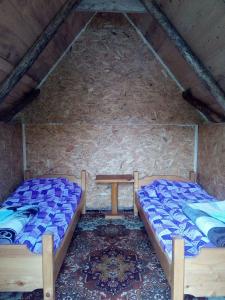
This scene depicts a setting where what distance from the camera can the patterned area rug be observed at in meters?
2.02

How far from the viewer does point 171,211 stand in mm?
2600

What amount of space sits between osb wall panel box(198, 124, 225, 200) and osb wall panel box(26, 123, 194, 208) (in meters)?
0.23

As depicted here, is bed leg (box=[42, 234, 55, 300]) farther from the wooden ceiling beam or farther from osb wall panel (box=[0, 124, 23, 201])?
osb wall panel (box=[0, 124, 23, 201])

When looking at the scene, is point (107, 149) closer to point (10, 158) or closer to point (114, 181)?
point (114, 181)

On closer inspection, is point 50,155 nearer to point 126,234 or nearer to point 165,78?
point 126,234

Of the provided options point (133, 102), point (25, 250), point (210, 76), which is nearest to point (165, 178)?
point (133, 102)

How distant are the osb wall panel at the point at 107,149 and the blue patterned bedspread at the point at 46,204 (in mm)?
369

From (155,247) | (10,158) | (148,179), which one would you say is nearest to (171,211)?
Answer: (155,247)

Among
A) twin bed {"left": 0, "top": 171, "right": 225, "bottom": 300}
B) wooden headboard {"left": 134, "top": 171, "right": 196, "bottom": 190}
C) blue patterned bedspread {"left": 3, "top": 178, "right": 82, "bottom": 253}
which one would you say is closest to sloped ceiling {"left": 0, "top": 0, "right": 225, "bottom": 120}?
blue patterned bedspread {"left": 3, "top": 178, "right": 82, "bottom": 253}

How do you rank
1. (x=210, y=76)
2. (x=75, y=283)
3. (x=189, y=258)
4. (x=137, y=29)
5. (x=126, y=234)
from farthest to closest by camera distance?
(x=137, y=29), (x=126, y=234), (x=210, y=76), (x=75, y=283), (x=189, y=258)

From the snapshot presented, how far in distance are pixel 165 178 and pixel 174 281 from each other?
213 cm

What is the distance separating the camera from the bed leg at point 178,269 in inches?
64.1

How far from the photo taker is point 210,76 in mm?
2461

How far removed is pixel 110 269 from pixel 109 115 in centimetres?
218
